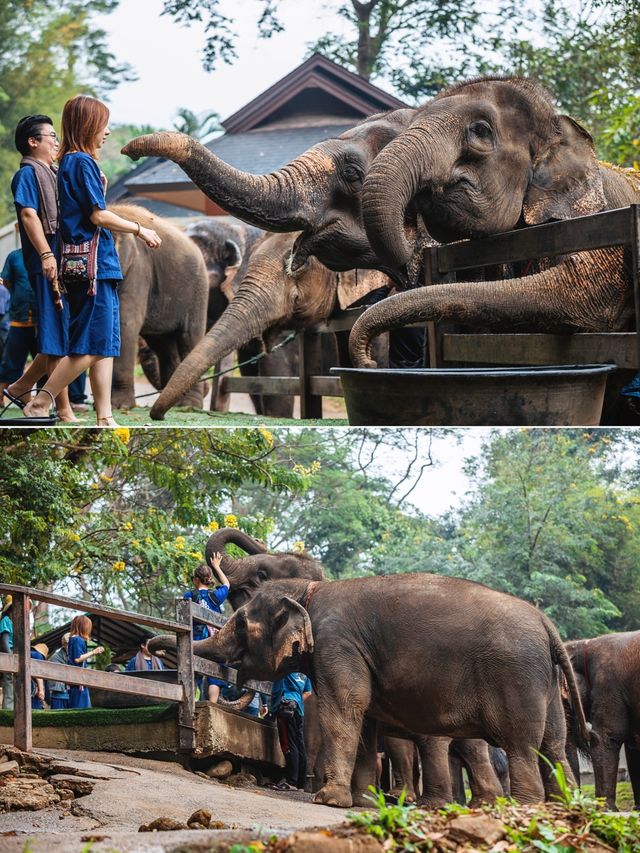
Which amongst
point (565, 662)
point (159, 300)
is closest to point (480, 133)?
point (565, 662)

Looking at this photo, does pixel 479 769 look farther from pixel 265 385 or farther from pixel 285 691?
pixel 265 385

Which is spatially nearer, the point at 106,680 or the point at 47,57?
the point at 106,680

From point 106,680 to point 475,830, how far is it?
3062mm

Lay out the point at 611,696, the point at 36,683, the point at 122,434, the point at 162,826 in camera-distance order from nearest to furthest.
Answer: the point at 162,826 < the point at 122,434 < the point at 611,696 < the point at 36,683

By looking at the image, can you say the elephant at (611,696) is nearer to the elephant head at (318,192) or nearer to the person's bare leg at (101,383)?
the elephant head at (318,192)

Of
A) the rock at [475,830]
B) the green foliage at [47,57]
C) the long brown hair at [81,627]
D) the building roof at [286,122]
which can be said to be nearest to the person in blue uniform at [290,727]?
the long brown hair at [81,627]

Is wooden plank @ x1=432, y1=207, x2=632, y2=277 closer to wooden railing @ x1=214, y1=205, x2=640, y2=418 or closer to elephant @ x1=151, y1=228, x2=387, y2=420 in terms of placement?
wooden railing @ x1=214, y1=205, x2=640, y2=418

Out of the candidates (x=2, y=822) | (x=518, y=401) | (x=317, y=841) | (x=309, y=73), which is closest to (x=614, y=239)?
(x=518, y=401)

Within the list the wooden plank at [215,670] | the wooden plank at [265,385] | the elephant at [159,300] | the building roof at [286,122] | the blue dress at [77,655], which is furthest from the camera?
the building roof at [286,122]

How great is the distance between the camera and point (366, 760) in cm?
791

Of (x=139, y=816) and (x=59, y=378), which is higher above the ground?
(x=59, y=378)

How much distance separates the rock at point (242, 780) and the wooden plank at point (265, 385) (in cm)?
288

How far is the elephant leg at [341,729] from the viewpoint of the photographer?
6812mm

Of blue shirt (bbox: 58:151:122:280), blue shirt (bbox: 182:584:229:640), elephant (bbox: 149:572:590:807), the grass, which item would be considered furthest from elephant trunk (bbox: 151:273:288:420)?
blue shirt (bbox: 58:151:122:280)
